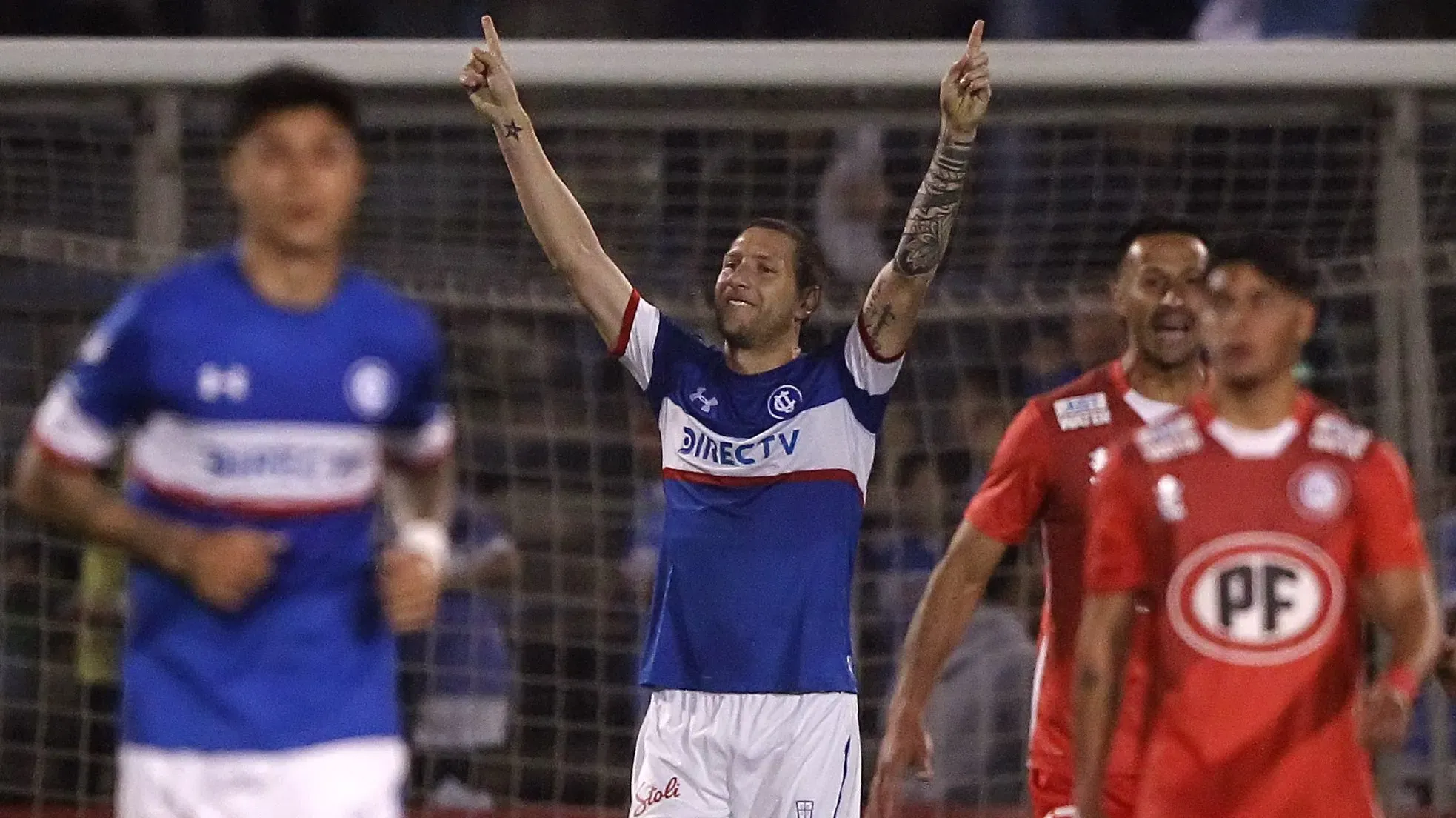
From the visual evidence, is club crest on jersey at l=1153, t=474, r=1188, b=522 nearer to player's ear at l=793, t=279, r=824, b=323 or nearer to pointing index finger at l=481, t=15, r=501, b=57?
player's ear at l=793, t=279, r=824, b=323

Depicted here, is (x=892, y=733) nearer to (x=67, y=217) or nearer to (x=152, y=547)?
(x=152, y=547)

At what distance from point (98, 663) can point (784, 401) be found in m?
3.32

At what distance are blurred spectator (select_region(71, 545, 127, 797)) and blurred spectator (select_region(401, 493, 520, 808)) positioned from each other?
0.98m

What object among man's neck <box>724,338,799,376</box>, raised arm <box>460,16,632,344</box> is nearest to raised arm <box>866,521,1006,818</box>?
man's neck <box>724,338,799,376</box>

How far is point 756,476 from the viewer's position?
5.13 m

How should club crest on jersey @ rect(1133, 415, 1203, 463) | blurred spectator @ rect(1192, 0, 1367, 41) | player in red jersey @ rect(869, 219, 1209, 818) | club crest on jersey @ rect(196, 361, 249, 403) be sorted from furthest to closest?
blurred spectator @ rect(1192, 0, 1367, 41) < player in red jersey @ rect(869, 219, 1209, 818) < club crest on jersey @ rect(1133, 415, 1203, 463) < club crest on jersey @ rect(196, 361, 249, 403)

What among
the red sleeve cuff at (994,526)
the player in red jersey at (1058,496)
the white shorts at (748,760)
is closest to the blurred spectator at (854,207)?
the player in red jersey at (1058,496)

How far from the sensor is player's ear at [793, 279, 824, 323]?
17.6 ft

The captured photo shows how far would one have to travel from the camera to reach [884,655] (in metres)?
7.61

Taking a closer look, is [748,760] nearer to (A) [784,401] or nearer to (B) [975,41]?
(A) [784,401]

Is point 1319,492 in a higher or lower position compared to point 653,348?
lower

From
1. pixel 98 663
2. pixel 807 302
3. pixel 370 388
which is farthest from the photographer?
pixel 98 663

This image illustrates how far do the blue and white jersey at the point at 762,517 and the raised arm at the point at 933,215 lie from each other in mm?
89

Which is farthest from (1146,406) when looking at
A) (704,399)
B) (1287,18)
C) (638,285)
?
(1287,18)
